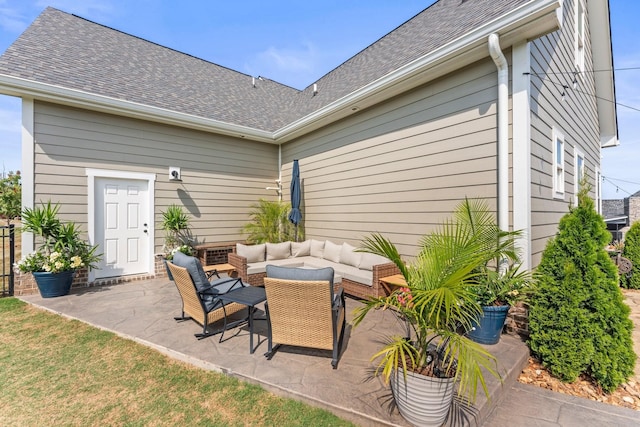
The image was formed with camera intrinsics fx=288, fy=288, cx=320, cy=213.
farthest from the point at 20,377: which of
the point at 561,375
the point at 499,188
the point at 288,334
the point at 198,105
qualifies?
the point at 198,105

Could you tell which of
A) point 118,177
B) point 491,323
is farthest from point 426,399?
point 118,177

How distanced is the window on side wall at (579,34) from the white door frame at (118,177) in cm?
931

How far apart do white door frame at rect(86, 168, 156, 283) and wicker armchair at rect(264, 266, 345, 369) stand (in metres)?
4.81

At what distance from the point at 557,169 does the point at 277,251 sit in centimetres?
545

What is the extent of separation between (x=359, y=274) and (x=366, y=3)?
617 centimetres

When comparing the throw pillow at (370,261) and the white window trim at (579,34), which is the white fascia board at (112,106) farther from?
the white window trim at (579,34)

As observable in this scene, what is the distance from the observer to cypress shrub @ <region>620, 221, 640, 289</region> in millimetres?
6660

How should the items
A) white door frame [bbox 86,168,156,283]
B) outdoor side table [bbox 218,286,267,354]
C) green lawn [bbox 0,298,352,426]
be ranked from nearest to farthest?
1. green lawn [bbox 0,298,352,426]
2. outdoor side table [bbox 218,286,267,354]
3. white door frame [bbox 86,168,156,283]

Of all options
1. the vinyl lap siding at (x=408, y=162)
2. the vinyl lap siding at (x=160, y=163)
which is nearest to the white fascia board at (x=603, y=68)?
the vinyl lap siding at (x=408, y=162)

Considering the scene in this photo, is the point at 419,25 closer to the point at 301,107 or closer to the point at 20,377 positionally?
the point at 301,107

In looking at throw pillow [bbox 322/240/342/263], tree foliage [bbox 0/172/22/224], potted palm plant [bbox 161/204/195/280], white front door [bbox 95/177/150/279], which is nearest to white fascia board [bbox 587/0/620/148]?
throw pillow [bbox 322/240/342/263]

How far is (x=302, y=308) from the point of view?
9.08 ft

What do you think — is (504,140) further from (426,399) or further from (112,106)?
(112,106)

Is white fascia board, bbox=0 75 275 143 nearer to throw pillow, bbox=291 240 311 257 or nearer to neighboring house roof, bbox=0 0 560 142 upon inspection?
neighboring house roof, bbox=0 0 560 142
